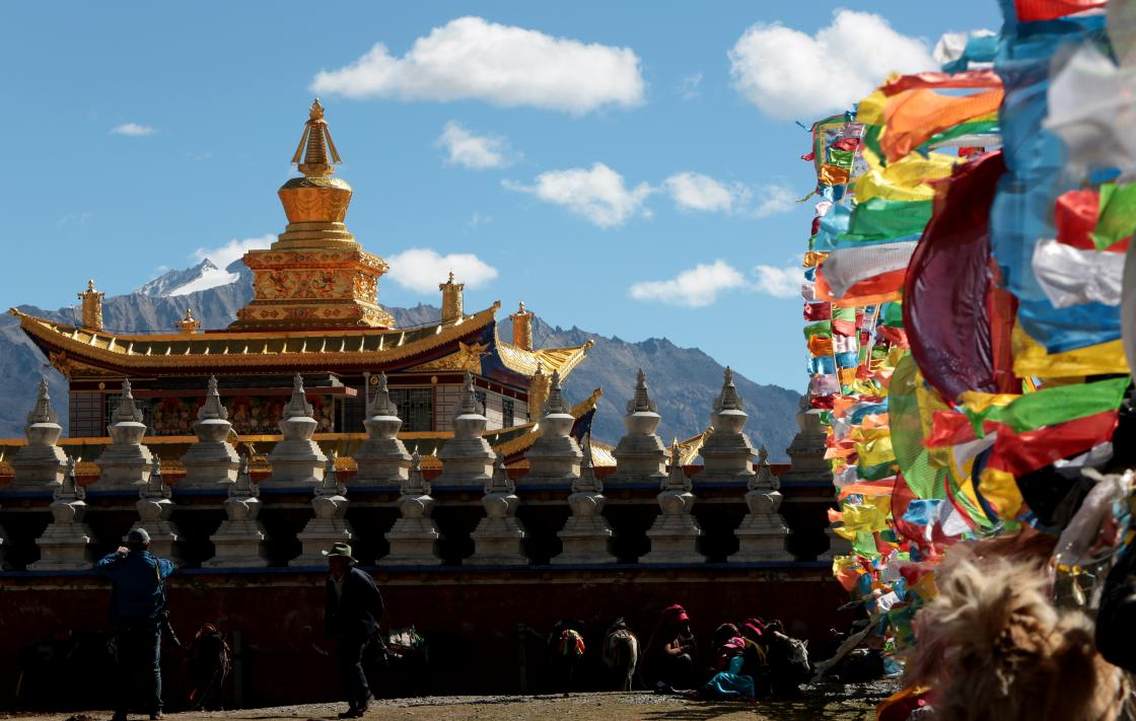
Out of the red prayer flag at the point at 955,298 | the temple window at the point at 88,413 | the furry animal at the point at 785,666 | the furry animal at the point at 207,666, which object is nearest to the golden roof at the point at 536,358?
the temple window at the point at 88,413

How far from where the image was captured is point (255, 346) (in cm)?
3131

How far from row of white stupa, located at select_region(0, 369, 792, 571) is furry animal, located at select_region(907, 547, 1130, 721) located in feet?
57.4

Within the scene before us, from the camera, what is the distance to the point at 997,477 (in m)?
7.37

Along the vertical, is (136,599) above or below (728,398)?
below

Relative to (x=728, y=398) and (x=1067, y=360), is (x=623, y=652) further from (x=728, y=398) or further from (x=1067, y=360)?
(x=1067, y=360)

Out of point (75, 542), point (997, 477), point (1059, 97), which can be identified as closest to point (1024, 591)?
point (1059, 97)

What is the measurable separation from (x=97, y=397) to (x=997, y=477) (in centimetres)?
2584

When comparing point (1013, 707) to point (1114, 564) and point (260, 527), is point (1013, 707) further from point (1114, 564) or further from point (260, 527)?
point (260, 527)

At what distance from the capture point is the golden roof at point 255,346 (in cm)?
3100

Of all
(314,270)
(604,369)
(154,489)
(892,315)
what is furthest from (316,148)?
(604,369)

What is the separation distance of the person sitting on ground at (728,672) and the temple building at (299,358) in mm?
9107

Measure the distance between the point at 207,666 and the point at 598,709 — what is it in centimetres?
549

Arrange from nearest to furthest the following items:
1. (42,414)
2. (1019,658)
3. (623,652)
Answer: (1019,658) < (623,652) < (42,414)

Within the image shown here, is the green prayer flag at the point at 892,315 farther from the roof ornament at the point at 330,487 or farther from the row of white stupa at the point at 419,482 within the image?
the roof ornament at the point at 330,487
